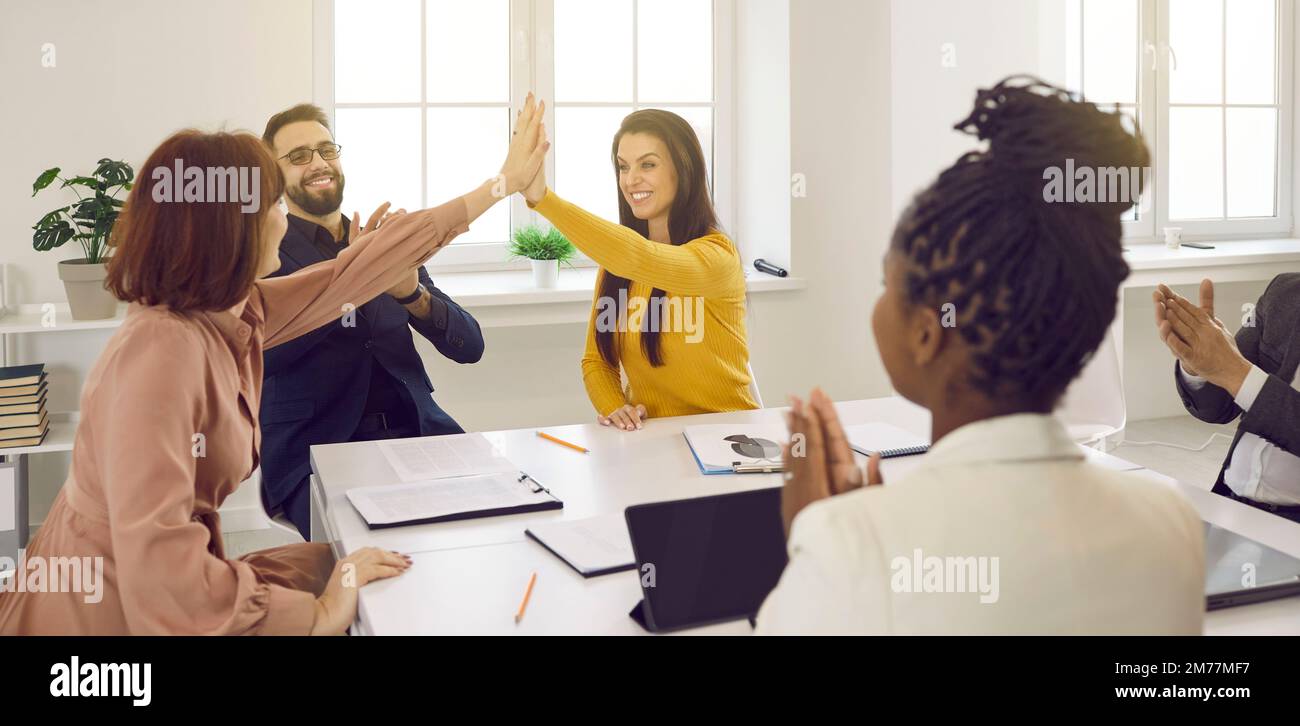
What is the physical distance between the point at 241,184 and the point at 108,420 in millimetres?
387

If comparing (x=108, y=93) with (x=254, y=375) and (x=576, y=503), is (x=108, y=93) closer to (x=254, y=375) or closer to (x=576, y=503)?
(x=254, y=375)

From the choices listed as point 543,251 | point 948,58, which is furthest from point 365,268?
point 948,58

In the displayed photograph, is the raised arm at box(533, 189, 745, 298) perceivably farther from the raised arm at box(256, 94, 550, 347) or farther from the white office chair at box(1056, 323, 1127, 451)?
the white office chair at box(1056, 323, 1127, 451)

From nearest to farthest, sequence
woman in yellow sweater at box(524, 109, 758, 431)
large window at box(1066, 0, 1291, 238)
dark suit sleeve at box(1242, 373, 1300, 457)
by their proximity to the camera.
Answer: dark suit sleeve at box(1242, 373, 1300, 457) → woman in yellow sweater at box(524, 109, 758, 431) → large window at box(1066, 0, 1291, 238)

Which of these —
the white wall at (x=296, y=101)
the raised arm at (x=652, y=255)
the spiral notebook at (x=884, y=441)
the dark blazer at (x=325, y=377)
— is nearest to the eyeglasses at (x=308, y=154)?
the dark blazer at (x=325, y=377)

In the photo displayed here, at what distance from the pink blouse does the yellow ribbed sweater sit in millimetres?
1082

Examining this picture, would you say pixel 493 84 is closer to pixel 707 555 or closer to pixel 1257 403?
pixel 1257 403

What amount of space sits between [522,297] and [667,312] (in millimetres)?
1233

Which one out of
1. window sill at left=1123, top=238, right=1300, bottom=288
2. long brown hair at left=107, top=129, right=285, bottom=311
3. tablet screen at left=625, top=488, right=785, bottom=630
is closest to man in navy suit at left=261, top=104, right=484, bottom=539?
long brown hair at left=107, top=129, right=285, bottom=311

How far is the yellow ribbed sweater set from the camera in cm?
262

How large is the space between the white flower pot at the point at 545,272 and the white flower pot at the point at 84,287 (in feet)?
4.47

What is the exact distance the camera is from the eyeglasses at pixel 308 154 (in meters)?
2.83

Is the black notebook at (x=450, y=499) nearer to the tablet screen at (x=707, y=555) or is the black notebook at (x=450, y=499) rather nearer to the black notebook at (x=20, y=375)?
the tablet screen at (x=707, y=555)
